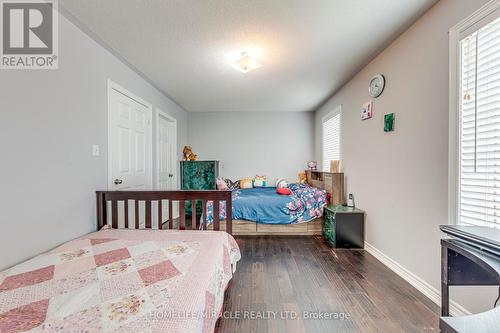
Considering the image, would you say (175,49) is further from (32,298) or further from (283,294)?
(283,294)

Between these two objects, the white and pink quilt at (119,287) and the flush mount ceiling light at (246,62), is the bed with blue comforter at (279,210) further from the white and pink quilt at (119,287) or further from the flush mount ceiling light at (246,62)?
the flush mount ceiling light at (246,62)

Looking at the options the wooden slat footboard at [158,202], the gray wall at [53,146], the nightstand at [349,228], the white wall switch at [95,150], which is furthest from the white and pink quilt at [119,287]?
the nightstand at [349,228]

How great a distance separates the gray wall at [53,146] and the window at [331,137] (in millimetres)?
3512

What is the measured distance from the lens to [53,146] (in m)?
1.71

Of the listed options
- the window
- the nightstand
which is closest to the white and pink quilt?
the nightstand

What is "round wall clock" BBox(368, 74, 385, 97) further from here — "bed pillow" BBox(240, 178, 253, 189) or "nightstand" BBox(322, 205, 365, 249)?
"bed pillow" BBox(240, 178, 253, 189)

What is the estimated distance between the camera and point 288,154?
539cm

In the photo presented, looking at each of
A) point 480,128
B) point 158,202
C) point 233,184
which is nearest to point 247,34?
point 158,202

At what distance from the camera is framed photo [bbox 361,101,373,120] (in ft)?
8.91

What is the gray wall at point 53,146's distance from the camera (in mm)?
1436

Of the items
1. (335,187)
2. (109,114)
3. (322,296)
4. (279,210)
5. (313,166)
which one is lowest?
(322,296)

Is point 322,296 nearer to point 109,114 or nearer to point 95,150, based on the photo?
point 95,150

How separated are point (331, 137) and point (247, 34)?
9.05ft

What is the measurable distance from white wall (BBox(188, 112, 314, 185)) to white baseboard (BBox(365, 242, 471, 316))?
3040mm
